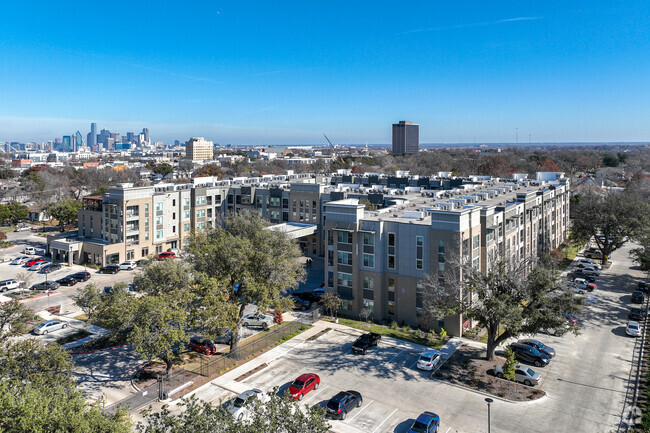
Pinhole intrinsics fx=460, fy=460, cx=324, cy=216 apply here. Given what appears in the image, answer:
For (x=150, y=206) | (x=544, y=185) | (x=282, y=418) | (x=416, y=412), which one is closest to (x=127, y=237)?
(x=150, y=206)

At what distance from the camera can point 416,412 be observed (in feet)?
85.0

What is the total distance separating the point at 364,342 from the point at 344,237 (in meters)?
10.7

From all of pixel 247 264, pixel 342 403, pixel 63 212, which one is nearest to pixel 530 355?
pixel 342 403

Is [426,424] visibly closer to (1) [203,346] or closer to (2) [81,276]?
(1) [203,346]

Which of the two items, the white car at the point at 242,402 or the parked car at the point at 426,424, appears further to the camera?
the white car at the point at 242,402

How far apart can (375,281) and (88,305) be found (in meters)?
22.6

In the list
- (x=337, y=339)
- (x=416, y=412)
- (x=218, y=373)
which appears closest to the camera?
(x=416, y=412)

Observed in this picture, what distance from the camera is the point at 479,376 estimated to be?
30.2 meters

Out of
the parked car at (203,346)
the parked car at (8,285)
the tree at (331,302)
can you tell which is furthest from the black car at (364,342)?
the parked car at (8,285)

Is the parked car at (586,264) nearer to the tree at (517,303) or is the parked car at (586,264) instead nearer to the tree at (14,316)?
the tree at (517,303)

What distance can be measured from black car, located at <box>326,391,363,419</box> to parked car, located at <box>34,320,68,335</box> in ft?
84.0

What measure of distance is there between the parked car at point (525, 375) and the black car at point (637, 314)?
56.9 ft

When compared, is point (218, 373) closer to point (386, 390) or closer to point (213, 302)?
point (213, 302)

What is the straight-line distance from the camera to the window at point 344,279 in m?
41.8
